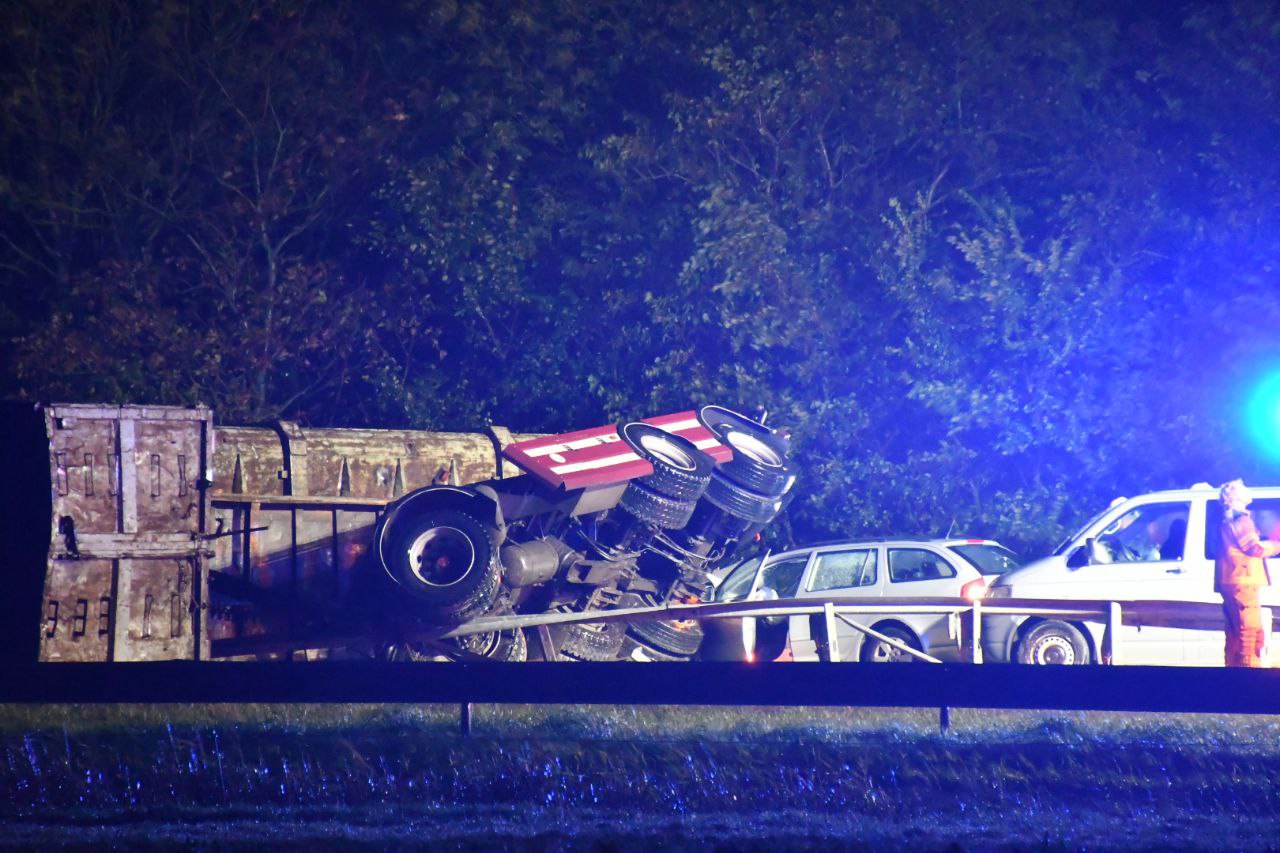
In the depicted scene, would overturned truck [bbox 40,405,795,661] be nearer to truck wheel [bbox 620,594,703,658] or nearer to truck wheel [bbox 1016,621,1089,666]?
truck wheel [bbox 620,594,703,658]

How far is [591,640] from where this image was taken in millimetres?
13727

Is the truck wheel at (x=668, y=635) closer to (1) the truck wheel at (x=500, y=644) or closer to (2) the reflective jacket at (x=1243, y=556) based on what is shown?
(1) the truck wheel at (x=500, y=644)

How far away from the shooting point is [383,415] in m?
24.6

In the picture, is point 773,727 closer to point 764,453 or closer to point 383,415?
point 764,453


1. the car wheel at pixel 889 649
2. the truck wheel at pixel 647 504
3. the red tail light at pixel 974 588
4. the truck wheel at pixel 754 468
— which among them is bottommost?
the car wheel at pixel 889 649

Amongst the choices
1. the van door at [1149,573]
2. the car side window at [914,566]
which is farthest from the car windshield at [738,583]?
the van door at [1149,573]

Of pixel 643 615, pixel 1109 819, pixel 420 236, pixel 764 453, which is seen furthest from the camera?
pixel 420 236

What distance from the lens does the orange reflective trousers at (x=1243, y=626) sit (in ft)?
36.3

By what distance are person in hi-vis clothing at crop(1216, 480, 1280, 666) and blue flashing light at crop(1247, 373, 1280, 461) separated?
14.7ft

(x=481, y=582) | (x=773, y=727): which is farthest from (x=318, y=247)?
(x=773, y=727)

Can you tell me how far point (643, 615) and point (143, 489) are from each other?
4.38m

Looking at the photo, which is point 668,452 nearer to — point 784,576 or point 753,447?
point 753,447

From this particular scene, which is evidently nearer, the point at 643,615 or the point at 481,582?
the point at 643,615

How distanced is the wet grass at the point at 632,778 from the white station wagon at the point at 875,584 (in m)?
3.91
